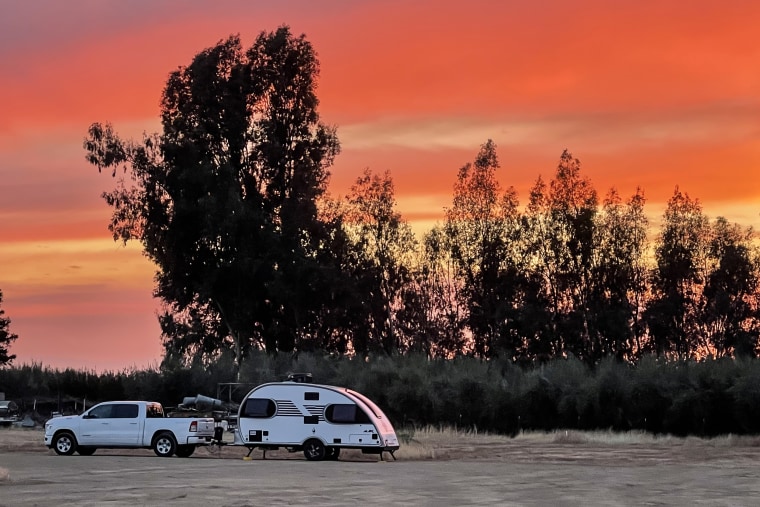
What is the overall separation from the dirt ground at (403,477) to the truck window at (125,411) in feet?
4.70

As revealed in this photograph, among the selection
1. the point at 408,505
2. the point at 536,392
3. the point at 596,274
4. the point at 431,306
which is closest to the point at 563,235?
the point at 596,274

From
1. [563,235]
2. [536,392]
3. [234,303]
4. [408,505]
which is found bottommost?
[408,505]

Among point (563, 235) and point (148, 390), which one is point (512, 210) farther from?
point (148, 390)

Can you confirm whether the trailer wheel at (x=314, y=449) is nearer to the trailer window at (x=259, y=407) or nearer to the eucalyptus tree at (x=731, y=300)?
the trailer window at (x=259, y=407)

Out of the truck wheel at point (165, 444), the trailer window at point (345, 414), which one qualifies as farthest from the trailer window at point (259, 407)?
the truck wheel at point (165, 444)

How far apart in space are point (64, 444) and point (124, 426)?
2606 mm

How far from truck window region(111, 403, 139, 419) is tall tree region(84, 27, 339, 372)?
2973 centimetres

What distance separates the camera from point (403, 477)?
31328 mm

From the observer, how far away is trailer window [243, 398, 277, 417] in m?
40.0

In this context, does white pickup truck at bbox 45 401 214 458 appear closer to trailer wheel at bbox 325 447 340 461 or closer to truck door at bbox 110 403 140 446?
truck door at bbox 110 403 140 446

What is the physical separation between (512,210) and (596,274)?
6.91 meters

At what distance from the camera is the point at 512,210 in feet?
257

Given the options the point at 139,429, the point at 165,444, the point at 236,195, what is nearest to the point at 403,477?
the point at 165,444

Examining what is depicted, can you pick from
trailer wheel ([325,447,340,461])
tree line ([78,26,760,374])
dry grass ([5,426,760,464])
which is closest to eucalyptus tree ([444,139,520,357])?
tree line ([78,26,760,374])
